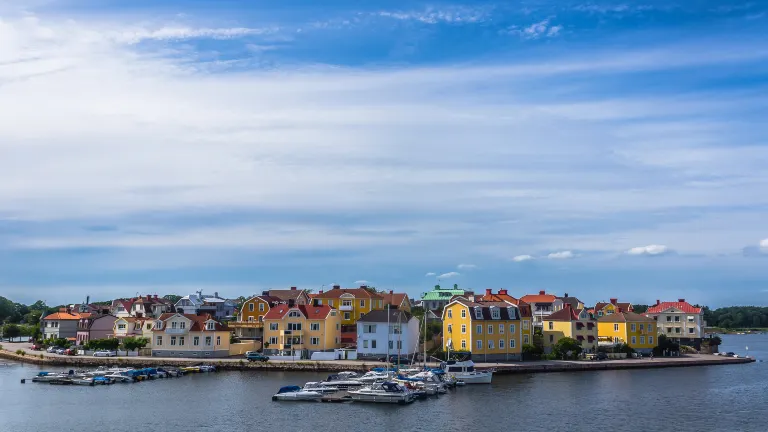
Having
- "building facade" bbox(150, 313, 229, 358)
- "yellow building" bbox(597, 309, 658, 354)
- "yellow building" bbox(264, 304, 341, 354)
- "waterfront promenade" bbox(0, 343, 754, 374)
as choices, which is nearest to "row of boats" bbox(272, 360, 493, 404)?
"waterfront promenade" bbox(0, 343, 754, 374)

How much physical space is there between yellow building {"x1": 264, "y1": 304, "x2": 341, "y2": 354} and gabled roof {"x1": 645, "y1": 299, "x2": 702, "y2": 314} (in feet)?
159

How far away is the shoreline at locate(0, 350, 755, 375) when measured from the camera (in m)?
75.4

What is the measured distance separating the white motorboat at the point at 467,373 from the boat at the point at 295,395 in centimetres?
1392

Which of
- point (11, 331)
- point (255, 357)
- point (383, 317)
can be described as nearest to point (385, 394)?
point (383, 317)

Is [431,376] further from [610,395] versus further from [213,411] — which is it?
[213,411]

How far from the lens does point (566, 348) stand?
83.9 meters

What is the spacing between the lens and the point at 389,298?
96750 mm

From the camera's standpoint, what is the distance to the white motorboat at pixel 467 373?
222ft

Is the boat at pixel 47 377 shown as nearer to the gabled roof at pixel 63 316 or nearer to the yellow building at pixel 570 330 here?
the gabled roof at pixel 63 316

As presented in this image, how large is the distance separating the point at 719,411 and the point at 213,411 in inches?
1305

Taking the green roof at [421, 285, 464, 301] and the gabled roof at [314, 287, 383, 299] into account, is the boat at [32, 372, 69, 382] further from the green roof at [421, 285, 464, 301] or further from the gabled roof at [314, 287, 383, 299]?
the green roof at [421, 285, 464, 301]

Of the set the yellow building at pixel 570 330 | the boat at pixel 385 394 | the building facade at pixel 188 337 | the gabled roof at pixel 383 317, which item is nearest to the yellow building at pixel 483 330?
the gabled roof at pixel 383 317

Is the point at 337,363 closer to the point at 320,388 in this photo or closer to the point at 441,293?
the point at 320,388

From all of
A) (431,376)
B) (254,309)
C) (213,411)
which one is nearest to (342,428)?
(213,411)
